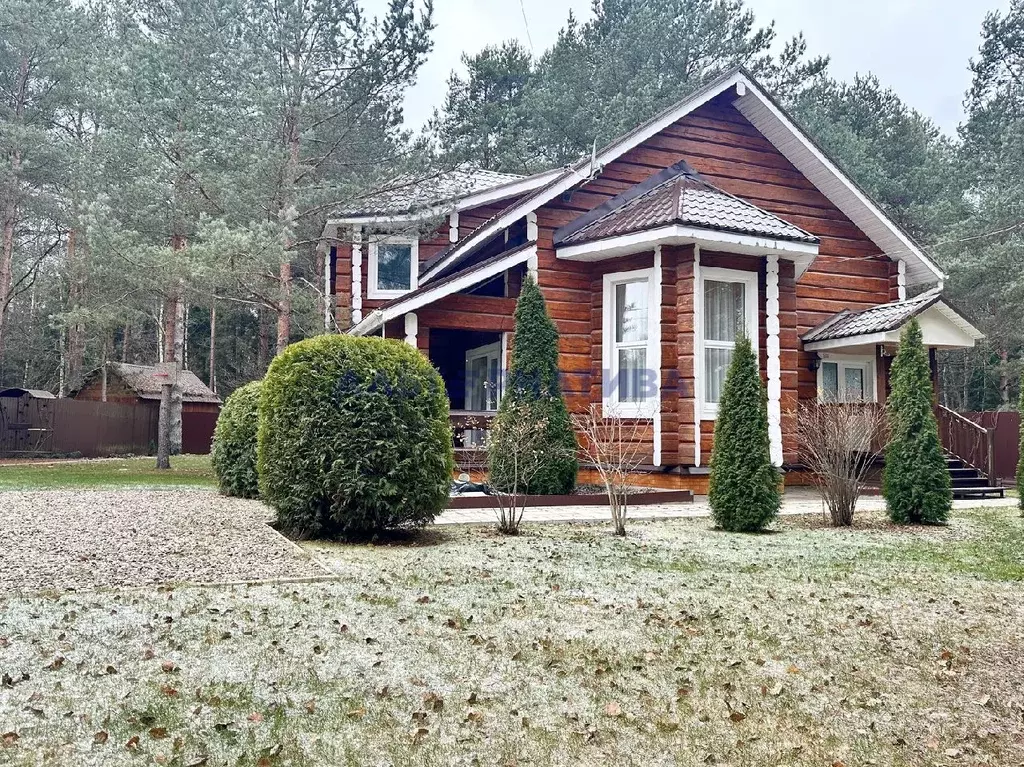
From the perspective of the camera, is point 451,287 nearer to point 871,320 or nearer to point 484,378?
point 484,378

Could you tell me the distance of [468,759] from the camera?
119 inches

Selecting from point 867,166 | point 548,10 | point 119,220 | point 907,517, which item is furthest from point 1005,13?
point 119,220

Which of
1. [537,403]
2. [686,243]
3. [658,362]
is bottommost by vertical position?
[537,403]

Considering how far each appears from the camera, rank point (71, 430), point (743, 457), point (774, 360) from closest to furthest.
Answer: point (743, 457)
point (774, 360)
point (71, 430)

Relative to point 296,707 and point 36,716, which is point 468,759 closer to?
point 296,707

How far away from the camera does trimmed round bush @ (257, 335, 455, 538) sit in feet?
24.4

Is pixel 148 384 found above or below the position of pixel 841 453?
above

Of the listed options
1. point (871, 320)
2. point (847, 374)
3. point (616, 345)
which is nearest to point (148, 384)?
point (616, 345)

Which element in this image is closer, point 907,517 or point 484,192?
point 907,517

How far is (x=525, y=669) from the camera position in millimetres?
3945

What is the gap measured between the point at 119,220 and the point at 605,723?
17071mm

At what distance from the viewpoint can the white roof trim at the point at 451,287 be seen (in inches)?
493

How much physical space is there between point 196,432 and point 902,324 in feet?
80.8

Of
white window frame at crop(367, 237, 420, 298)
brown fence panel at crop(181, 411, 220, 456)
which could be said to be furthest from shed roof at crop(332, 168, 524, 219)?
brown fence panel at crop(181, 411, 220, 456)
